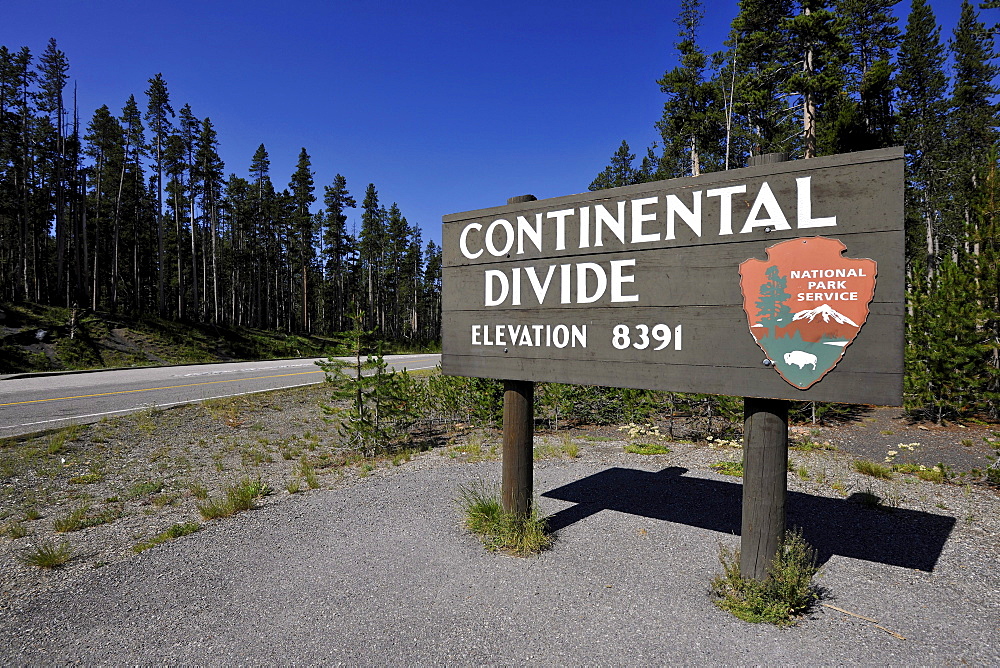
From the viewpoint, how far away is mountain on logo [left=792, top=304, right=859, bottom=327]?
10.6 feet

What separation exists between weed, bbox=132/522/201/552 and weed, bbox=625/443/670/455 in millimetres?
6279

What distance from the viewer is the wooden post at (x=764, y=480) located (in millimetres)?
3559

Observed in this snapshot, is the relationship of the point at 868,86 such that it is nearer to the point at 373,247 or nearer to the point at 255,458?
the point at 255,458

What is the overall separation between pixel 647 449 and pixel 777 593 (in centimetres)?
470

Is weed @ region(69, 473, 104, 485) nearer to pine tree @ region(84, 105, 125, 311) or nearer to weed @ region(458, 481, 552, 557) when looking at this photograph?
weed @ region(458, 481, 552, 557)

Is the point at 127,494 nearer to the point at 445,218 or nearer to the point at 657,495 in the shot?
the point at 445,218

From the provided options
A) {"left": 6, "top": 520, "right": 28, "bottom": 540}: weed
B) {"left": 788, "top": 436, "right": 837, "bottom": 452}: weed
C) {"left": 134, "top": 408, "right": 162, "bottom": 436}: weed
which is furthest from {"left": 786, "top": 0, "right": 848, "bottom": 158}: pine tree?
{"left": 6, "top": 520, "right": 28, "bottom": 540}: weed

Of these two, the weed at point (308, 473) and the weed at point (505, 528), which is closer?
the weed at point (505, 528)

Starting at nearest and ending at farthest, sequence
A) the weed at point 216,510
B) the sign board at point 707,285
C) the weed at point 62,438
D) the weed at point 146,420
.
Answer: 1. the sign board at point 707,285
2. the weed at point 216,510
3. the weed at point 62,438
4. the weed at point 146,420

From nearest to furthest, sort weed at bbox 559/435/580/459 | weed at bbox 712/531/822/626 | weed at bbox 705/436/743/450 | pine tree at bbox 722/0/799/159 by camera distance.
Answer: weed at bbox 712/531/822/626 → weed at bbox 559/435/580/459 → weed at bbox 705/436/743/450 → pine tree at bbox 722/0/799/159

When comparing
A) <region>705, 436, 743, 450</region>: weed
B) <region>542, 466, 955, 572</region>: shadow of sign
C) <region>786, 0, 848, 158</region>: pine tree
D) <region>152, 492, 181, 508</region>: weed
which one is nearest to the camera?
<region>542, 466, 955, 572</region>: shadow of sign

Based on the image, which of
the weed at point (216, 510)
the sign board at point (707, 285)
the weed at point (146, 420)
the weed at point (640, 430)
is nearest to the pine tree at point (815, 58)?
the weed at point (640, 430)

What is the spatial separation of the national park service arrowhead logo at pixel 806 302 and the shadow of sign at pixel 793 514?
221cm

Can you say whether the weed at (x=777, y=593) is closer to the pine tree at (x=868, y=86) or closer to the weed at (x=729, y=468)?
the weed at (x=729, y=468)
